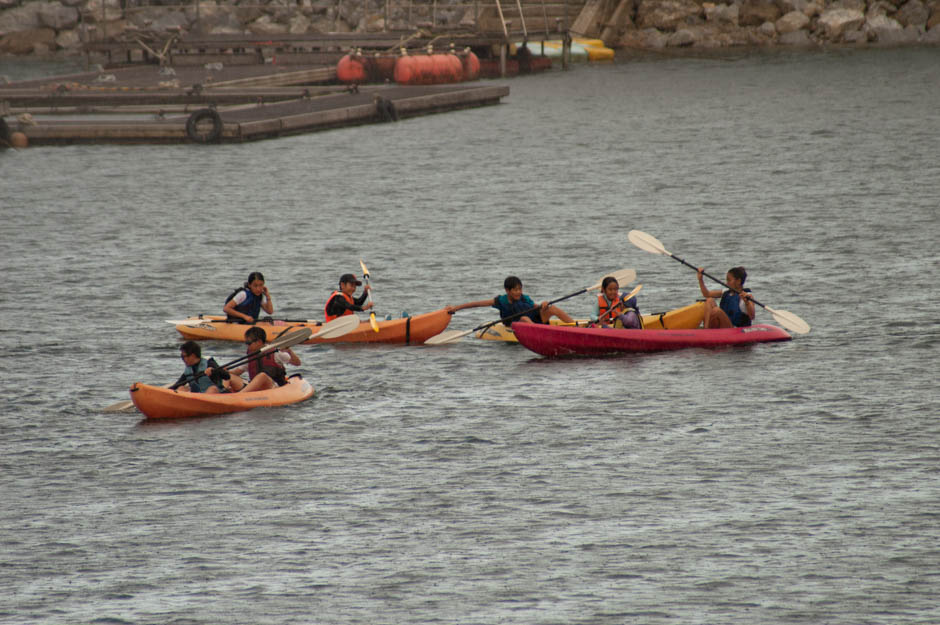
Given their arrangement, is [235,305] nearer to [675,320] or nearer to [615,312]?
[615,312]

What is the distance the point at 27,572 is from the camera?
575 inches

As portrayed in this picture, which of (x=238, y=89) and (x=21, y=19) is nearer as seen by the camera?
(x=238, y=89)

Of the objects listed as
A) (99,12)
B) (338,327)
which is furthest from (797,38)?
(338,327)

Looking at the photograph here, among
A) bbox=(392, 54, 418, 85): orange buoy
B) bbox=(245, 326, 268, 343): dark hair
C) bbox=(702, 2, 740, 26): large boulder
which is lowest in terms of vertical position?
bbox=(245, 326, 268, 343): dark hair

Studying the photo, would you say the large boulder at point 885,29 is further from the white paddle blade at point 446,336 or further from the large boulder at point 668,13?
the white paddle blade at point 446,336

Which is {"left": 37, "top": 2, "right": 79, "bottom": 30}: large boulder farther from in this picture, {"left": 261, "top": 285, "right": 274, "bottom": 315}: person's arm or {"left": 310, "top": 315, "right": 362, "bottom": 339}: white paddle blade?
{"left": 310, "top": 315, "right": 362, "bottom": 339}: white paddle blade

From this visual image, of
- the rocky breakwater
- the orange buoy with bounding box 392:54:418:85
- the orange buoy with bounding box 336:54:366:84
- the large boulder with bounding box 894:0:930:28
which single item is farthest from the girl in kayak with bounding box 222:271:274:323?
the large boulder with bounding box 894:0:930:28

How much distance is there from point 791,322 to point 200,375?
10.4 metres

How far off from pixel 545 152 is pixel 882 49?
175ft

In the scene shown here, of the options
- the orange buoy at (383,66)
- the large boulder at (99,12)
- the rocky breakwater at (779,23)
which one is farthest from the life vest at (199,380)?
the large boulder at (99,12)

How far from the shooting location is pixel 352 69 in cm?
7519

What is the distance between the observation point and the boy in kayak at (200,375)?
19641mm

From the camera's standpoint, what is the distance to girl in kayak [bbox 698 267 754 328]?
907 inches

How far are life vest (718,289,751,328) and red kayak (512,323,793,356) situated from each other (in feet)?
0.63
